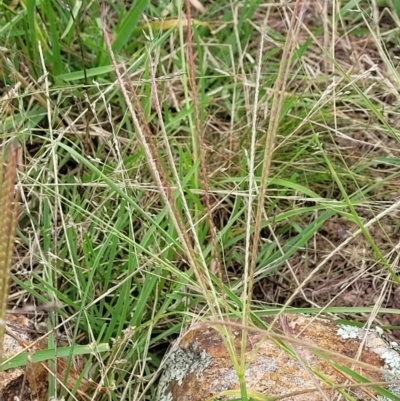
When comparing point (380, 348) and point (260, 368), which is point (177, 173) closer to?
point (260, 368)

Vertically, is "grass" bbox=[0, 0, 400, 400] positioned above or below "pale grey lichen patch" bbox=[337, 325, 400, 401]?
above

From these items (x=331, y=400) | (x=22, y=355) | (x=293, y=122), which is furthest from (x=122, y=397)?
(x=293, y=122)

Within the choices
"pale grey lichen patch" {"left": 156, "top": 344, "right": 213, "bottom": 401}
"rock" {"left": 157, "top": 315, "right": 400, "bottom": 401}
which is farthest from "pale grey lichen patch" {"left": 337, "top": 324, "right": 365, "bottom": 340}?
"pale grey lichen patch" {"left": 156, "top": 344, "right": 213, "bottom": 401}

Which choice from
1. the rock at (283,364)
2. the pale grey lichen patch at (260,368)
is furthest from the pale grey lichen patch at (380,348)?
the pale grey lichen patch at (260,368)

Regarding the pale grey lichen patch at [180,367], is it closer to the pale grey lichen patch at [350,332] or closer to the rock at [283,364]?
the rock at [283,364]

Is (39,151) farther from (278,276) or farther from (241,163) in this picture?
(278,276)

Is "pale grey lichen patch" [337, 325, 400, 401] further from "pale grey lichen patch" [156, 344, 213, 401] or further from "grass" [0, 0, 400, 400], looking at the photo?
"pale grey lichen patch" [156, 344, 213, 401]
